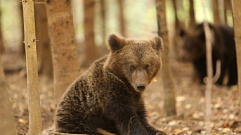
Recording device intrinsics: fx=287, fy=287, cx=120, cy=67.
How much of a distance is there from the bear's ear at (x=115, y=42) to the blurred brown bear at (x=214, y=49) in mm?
7308

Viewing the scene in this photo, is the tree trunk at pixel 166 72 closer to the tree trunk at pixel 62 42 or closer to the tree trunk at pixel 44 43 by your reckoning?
the tree trunk at pixel 62 42

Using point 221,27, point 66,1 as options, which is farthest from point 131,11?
point 66,1

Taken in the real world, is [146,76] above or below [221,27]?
below

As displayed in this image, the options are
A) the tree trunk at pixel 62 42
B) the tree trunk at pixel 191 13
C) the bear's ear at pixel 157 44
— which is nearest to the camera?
the bear's ear at pixel 157 44

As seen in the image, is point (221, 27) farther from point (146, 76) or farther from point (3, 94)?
point (3, 94)

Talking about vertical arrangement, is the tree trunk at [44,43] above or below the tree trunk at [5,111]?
above

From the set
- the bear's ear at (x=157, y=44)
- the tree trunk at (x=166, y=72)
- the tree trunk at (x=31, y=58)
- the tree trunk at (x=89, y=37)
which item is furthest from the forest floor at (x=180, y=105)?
the tree trunk at (x=89, y=37)

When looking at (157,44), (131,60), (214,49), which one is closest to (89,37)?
(214,49)

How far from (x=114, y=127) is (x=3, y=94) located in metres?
1.98

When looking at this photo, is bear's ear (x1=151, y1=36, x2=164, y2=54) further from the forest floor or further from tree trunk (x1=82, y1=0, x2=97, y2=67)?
tree trunk (x1=82, y1=0, x2=97, y2=67)

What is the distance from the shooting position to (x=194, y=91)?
35.3 feet

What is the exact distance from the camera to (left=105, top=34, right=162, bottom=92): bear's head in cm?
450

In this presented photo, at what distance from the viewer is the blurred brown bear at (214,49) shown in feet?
36.9

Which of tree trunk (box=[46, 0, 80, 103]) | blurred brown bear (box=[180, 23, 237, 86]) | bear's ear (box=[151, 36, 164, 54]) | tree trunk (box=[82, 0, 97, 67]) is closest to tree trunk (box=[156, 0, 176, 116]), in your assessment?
bear's ear (box=[151, 36, 164, 54])
